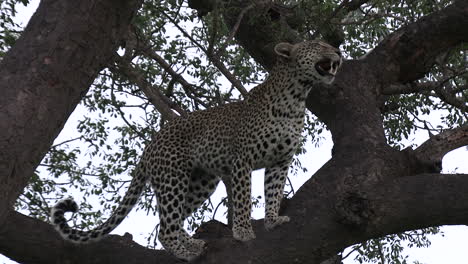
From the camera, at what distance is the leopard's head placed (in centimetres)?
664

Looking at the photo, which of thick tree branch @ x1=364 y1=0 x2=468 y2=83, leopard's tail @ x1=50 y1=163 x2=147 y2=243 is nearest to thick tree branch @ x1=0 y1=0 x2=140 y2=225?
leopard's tail @ x1=50 y1=163 x2=147 y2=243

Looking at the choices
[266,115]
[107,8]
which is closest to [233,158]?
[266,115]

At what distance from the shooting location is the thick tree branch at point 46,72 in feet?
11.7

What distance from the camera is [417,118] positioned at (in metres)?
9.30

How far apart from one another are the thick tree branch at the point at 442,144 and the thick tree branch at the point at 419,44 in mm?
1572

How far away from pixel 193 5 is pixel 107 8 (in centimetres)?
420

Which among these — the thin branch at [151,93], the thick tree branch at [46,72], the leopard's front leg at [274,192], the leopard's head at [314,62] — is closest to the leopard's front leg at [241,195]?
the leopard's front leg at [274,192]

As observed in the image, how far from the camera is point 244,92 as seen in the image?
7738 mm

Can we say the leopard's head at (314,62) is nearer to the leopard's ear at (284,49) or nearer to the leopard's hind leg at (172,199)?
the leopard's ear at (284,49)

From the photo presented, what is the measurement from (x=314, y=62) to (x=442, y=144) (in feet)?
4.55

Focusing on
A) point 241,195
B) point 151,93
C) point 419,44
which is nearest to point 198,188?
point 241,195

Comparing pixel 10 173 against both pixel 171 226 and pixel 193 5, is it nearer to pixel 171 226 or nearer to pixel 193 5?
pixel 171 226

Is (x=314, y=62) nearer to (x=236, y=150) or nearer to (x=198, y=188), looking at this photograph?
(x=236, y=150)

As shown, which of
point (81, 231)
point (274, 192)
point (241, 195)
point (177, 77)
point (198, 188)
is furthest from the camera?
point (177, 77)
